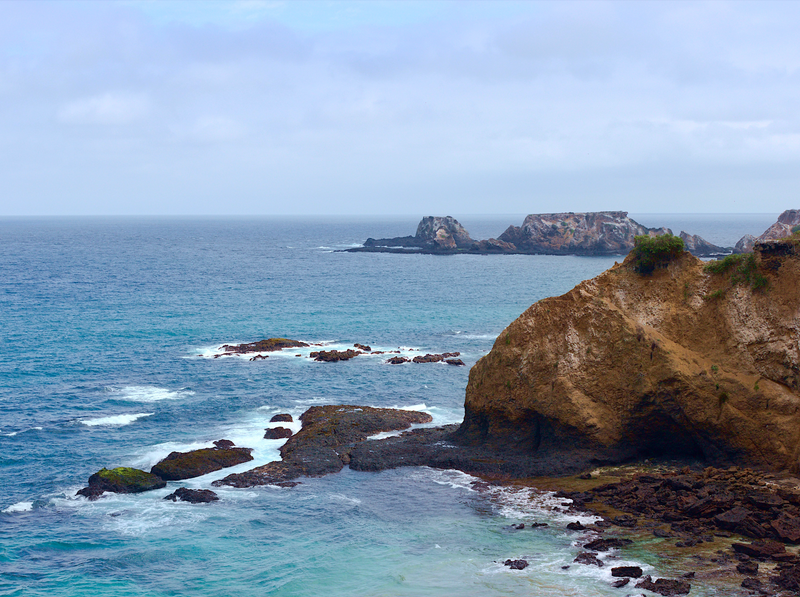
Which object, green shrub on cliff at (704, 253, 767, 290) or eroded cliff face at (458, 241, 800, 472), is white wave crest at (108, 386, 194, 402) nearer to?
eroded cliff face at (458, 241, 800, 472)

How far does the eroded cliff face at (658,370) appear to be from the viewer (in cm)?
3828

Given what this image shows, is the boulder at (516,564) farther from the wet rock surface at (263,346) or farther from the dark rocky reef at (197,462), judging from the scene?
the wet rock surface at (263,346)

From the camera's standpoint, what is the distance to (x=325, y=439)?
48.7 m

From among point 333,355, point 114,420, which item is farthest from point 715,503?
point 333,355

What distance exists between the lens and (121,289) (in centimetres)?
12781

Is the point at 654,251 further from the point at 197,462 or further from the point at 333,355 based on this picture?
the point at 333,355

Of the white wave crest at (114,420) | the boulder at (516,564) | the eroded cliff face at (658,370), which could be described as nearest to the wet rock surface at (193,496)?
the white wave crest at (114,420)

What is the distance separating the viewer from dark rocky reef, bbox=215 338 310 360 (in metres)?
78.9

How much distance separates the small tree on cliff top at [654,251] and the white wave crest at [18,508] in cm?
3799

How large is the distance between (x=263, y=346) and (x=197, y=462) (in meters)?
37.0

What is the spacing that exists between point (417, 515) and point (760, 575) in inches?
642

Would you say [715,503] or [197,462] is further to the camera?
[197,462]

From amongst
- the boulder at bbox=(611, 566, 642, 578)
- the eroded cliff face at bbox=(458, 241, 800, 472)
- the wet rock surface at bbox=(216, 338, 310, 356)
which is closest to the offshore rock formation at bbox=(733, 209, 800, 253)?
the wet rock surface at bbox=(216, 338, 310, 356)

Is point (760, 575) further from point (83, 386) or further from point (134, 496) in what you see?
point (83, 386)
